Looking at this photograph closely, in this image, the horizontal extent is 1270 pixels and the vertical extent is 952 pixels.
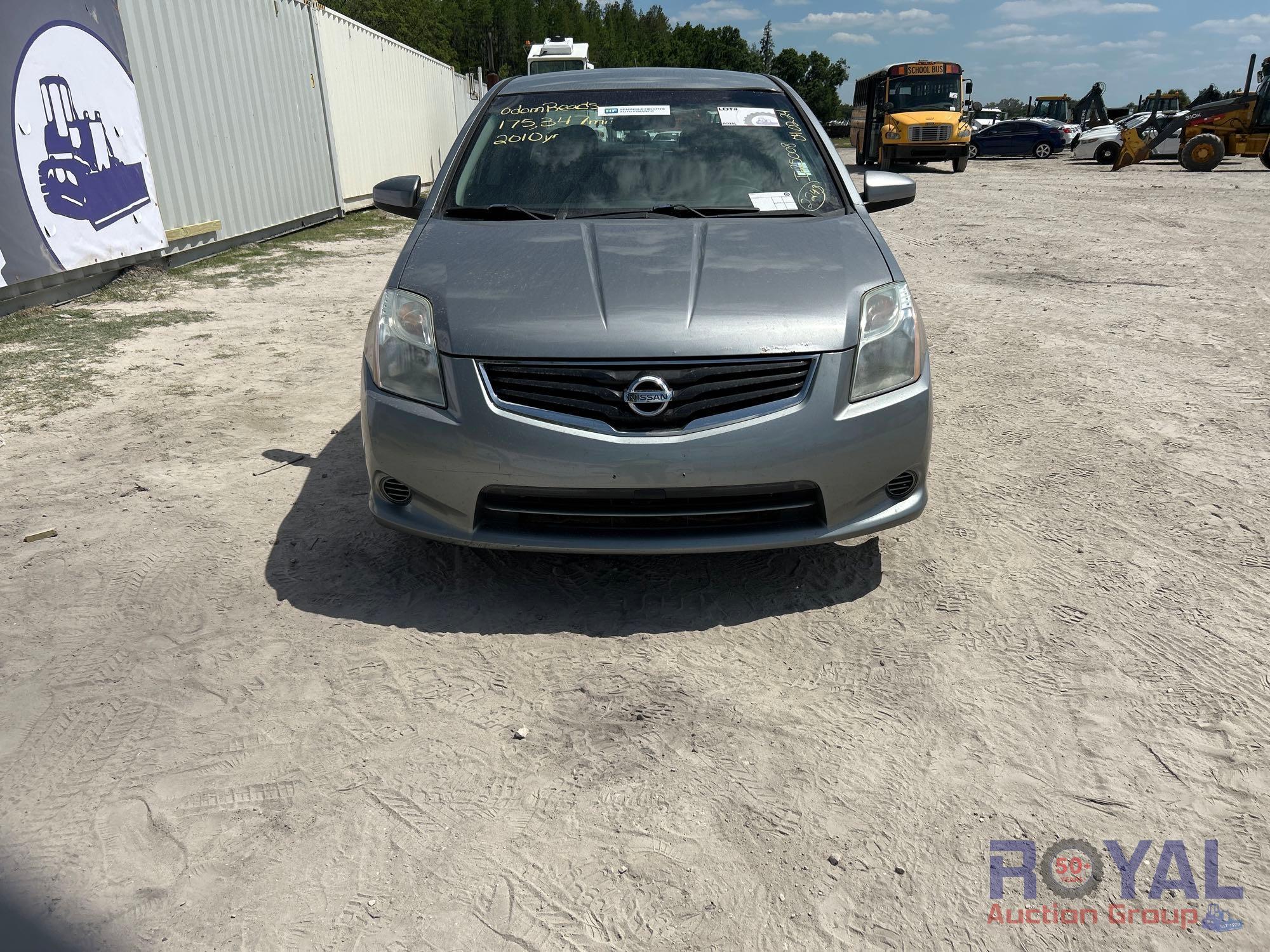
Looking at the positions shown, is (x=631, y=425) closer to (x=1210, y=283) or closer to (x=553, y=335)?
(x=553, y=335)

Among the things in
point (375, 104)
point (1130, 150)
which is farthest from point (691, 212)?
point (1130, 150)

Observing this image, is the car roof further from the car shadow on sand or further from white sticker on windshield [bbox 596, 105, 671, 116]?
the car shadow on sand

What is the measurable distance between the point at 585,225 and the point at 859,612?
5.50 feet

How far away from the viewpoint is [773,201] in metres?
3.63

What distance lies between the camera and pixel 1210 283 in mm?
7988

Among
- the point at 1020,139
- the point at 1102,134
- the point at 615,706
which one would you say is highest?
the point at 1102,134

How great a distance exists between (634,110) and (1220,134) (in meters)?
26.1

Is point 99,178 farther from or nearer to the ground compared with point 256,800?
farther from the ground

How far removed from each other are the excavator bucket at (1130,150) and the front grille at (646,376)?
25.5m

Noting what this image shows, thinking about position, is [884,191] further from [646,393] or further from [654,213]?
[646,393]

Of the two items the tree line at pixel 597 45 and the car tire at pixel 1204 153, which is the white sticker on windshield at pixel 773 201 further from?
the tree line at pixel 597 45

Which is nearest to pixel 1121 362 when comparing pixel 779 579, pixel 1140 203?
pixel 779 579

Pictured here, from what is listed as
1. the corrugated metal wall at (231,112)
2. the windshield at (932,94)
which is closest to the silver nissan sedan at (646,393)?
the corrugated metal wall at (231,112)

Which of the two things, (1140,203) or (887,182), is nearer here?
(887,182)
